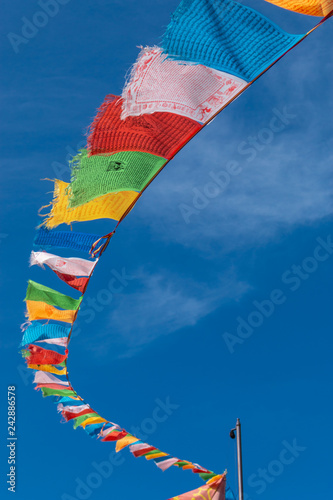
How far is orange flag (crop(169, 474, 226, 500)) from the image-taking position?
28.9 ft

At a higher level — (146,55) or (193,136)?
(146,55)

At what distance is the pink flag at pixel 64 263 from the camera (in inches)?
359

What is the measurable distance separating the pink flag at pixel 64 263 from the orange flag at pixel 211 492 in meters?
3.54

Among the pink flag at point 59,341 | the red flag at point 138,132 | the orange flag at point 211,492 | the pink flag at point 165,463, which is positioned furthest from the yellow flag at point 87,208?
the orange flag at point 211,492

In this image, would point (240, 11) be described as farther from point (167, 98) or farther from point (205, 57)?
point (167, 98)

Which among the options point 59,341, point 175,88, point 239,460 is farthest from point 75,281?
point 239,460

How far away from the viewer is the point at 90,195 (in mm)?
7715

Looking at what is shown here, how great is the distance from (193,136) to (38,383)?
490cm

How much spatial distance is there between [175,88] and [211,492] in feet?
18.7

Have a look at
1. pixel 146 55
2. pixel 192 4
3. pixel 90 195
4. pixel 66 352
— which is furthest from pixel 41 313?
pixel 192 4

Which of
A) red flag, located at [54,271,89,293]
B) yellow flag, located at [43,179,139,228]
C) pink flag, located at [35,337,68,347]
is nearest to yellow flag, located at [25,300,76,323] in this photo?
pink flag, located at [35,337,68,347]

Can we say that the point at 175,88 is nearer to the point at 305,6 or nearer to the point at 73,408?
the point at 305,6

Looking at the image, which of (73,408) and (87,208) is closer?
(87,208)

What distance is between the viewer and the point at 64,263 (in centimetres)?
921
